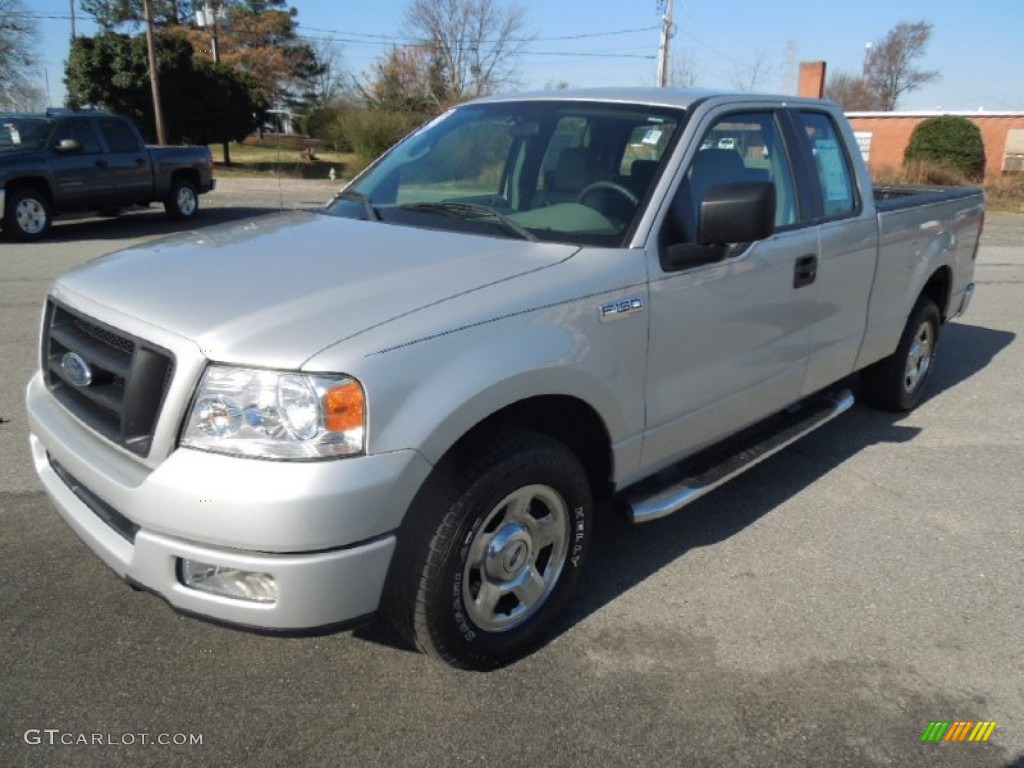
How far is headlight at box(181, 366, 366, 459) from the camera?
2.28m

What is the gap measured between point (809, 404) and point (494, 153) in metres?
2.17

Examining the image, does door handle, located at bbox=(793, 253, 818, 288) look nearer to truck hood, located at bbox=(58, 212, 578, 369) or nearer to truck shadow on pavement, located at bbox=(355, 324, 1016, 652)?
truck shadow on pavement, located at bbox=(355, 324, 1016, 652)

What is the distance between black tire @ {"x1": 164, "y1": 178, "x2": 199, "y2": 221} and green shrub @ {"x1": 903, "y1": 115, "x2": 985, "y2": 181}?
26.2 m

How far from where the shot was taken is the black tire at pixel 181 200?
50.8 feet

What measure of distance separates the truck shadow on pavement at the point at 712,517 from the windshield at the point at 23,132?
1216 cm

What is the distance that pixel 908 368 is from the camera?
5598mm

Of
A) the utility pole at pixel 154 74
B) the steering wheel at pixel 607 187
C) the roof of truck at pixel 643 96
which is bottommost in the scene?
the steering wheel at pixel 607 187

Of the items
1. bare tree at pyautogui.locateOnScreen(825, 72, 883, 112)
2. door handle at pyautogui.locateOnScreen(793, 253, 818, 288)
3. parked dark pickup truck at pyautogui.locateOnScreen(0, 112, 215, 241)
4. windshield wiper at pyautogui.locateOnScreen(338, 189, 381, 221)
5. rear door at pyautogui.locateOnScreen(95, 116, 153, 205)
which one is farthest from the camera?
bare tree at pyautogui.locateOnScreen(825, 72, 883, 112)

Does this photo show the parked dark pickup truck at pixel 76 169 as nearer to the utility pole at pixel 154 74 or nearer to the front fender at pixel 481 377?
the front fender at pixel 481 377

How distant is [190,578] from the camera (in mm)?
2422

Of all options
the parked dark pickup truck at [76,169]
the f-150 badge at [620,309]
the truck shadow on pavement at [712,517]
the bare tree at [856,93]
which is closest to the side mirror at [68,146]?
the parked dark pickup truck at [76,169]

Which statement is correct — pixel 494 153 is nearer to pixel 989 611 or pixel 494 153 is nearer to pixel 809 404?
pixel 809 404

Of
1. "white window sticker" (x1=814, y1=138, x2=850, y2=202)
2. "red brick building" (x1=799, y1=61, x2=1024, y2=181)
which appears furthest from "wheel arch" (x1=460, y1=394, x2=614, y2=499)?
"red brick building" (x1=799, y1=61, x2=1024, y2=181)

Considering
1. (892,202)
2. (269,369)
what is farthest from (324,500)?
(892,202)
